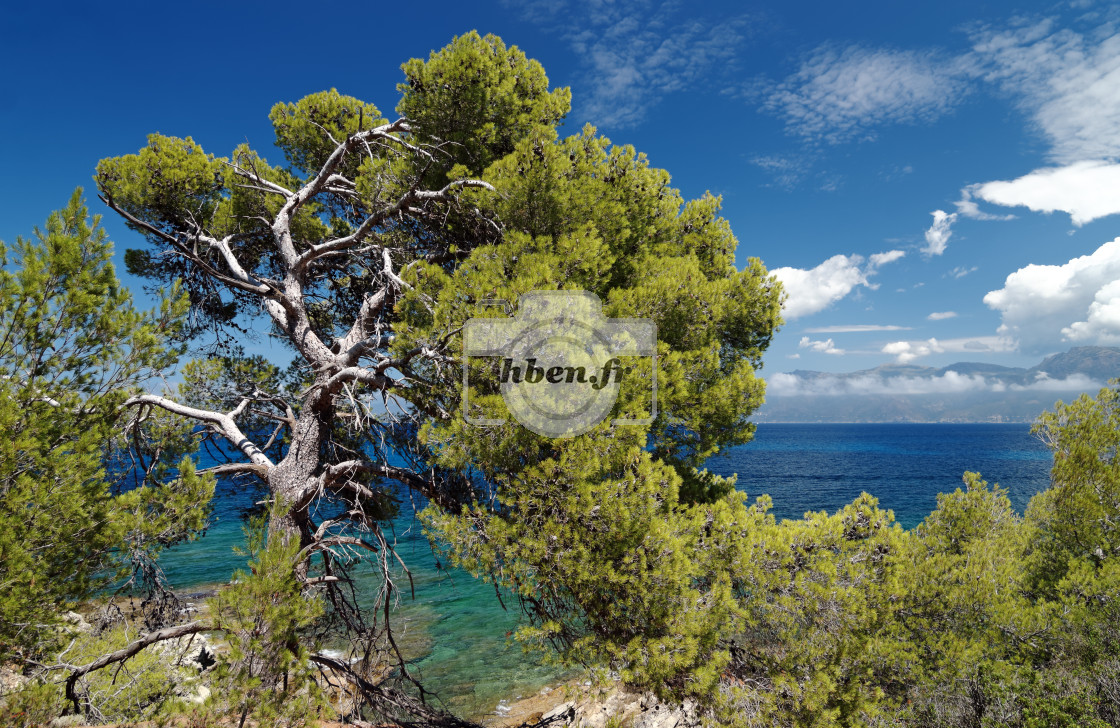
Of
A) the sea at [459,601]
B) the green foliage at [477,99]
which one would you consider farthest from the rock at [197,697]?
the green foliage at [477,99]

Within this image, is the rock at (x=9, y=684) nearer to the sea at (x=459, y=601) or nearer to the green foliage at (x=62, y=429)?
the green foliage at (x=62, y=429)

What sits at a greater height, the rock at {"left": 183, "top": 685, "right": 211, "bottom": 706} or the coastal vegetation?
the coastal vegetation

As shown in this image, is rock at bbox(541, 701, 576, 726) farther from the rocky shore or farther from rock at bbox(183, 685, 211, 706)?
rock at bbox(183, 685, 211, 706)

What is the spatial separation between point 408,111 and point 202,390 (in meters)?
5.64

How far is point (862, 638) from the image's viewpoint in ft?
20.1

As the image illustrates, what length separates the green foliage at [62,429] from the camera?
145 inches

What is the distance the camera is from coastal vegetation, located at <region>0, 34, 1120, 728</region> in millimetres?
4082

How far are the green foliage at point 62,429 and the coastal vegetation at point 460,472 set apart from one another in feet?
0.09

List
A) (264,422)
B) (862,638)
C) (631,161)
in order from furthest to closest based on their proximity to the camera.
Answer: (264,422), (631,161), (862,638)

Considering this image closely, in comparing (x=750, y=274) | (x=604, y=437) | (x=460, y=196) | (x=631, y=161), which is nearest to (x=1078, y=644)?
(x=750, y=274)

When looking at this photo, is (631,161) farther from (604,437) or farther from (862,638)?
(862,638)

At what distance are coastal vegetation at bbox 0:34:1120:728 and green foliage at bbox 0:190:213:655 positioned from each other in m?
0.03

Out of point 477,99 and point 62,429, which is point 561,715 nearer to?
point 62,429

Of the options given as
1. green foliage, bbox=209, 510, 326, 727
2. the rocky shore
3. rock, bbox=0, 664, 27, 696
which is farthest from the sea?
rock, bbox=0, 664, 27, 696
